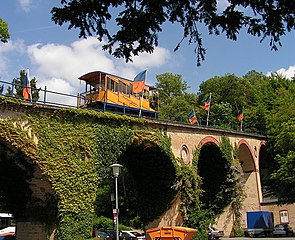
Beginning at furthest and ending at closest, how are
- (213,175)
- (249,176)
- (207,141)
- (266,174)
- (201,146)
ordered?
(266,174)
(249,176)
(213,175)
(207,141)
(201,146)

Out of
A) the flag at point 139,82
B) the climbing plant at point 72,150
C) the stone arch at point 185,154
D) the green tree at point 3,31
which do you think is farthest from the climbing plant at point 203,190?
the green tree at point 3,31

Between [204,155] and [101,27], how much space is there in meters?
24.6

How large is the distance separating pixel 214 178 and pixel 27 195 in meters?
13.1

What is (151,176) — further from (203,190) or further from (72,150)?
(72,150)

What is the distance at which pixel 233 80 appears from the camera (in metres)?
54.9

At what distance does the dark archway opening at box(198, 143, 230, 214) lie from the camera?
29203mm

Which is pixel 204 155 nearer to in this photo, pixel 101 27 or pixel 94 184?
pixel 94 184

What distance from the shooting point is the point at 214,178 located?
29516 mm

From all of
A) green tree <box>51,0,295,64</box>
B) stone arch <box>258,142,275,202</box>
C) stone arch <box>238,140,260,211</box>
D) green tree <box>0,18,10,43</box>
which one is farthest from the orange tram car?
green tree <box>51,0,295,64</box>

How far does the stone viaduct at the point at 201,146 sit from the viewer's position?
20562 mm

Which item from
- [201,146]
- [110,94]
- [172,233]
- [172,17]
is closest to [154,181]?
[201,146]

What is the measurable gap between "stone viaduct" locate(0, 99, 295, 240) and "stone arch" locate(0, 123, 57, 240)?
0.05 metres

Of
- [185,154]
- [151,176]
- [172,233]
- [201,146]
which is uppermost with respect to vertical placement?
[201,146]

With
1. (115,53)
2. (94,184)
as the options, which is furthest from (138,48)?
(94,184)
